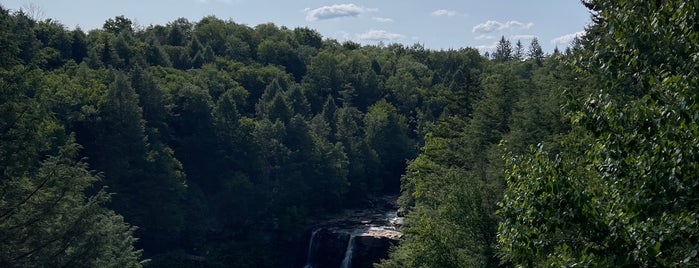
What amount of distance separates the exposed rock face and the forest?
2.02 metres

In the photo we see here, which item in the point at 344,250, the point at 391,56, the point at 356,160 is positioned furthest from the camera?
the point at 391,56

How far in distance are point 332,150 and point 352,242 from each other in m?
15.2

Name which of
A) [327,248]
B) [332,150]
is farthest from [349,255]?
[332,150]

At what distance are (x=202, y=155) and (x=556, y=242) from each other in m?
49.4

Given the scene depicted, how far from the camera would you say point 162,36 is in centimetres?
9412

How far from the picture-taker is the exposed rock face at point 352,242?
44.2m

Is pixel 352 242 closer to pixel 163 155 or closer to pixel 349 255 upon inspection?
pixel 349 255

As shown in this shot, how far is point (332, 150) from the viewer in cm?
5919

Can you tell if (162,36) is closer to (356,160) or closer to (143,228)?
(356,160)

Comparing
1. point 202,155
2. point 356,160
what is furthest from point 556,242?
point 356,160

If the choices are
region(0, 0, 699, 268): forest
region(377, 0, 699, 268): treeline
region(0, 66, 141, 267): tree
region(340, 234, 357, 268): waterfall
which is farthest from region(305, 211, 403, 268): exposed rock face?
region(377, 0, 699, 268): treeline

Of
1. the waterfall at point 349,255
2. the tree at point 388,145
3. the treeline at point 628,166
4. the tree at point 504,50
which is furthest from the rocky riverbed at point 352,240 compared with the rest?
the tree at point 504,50

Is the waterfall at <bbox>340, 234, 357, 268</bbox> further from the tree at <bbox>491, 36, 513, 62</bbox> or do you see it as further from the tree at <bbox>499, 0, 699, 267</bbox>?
the tree at <bbox>491, 36, 513, 62</bbox>

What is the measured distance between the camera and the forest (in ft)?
20.6
